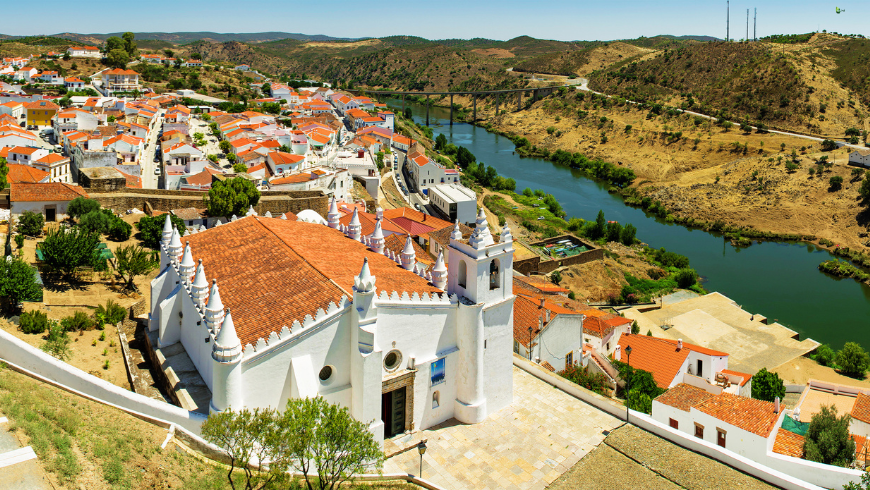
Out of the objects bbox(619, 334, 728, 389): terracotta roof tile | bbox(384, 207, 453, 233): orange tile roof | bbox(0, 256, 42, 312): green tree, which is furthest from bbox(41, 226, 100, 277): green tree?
bbox(619, 334, 728, 389): terracotta roof tile

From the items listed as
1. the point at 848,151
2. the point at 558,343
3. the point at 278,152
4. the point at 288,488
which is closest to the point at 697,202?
the point at 848,151

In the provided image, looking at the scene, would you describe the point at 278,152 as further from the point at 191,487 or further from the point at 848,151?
the point at 848,151

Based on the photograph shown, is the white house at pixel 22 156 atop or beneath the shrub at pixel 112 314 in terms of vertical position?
atop

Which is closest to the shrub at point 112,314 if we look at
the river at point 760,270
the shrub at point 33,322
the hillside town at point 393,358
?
the hillside town at point 393,358

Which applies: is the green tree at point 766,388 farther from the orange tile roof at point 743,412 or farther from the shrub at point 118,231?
the shrub at point 118,231

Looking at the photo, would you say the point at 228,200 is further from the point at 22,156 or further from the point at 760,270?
the point at 760,270

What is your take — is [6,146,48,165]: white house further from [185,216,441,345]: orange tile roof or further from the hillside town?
[185,216,441,345]: orange tile roof

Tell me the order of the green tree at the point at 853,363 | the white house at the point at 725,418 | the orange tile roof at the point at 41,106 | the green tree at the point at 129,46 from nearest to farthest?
the white house at the point at 725,418 → the green tree at the point at 853,363 → the orange tile roof at the point at 41,106 → the green tree at the point at 129,46
